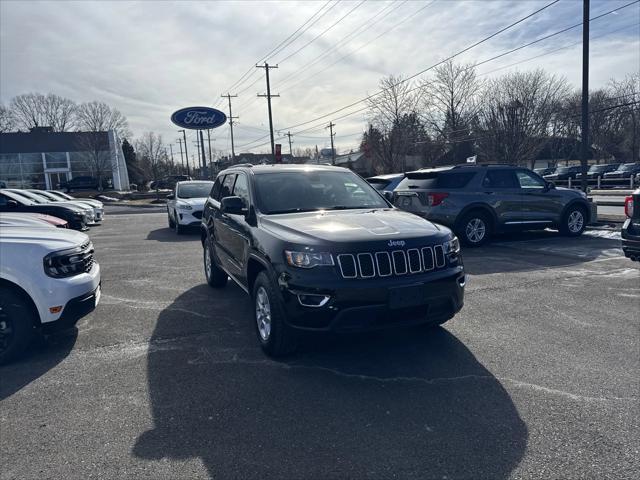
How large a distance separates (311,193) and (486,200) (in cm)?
640

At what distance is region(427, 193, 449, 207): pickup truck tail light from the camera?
10.0 meters

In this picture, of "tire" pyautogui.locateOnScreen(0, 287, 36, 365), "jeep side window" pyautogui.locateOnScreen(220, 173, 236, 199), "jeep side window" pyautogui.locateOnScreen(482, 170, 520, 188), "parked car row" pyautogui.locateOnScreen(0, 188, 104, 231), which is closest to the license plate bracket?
"jeep side window" pyautogui.locateOnScreen(220, 173, 236, 199)

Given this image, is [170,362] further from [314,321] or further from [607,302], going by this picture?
[607,302]

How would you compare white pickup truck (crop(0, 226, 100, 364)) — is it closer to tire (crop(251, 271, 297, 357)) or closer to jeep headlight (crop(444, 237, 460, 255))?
tire (crop(251, 271, 297, 357))

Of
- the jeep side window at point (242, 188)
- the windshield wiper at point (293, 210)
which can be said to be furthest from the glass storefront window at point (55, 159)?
the windshield wiper at point (293, 210)

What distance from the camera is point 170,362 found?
4262 mm

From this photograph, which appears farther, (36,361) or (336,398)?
(36,361)

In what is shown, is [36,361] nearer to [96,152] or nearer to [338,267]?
[338,267]

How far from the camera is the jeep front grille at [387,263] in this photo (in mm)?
3654

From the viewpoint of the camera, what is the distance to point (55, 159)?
5534cm

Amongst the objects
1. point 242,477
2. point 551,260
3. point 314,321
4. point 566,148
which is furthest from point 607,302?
point 566,148

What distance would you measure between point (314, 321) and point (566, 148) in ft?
193

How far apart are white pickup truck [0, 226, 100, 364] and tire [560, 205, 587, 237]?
1063 cm

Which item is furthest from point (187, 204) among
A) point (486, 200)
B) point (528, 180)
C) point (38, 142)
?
point (38, 142)
